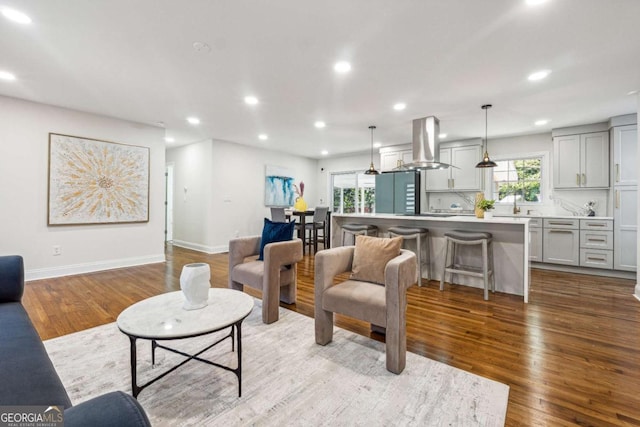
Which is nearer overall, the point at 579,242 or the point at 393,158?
the point at 579,242

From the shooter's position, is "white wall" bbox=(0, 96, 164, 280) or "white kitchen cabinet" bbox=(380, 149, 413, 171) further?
"white kitchen cabinet" bbox=(380, 149, 413, 171)

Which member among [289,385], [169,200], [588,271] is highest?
[169,200]

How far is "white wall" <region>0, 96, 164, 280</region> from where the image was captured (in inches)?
150

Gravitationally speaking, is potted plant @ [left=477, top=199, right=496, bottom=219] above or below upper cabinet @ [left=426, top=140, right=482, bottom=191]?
below

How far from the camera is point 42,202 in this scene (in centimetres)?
405

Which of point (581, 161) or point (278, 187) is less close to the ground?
point (581, 161)

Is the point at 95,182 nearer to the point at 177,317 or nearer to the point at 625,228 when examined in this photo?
the point at 177,317

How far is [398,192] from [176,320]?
5.35 meters

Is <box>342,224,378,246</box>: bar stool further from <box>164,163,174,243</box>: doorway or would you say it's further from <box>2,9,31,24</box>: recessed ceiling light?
<box>164,163,174,243</box>: doorway

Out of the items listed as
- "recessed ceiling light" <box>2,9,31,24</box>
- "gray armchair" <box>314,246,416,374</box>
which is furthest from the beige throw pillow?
"recessed ceiling light" <box>2,9,31,24</box>

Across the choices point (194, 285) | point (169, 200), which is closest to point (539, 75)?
point (194, 285)

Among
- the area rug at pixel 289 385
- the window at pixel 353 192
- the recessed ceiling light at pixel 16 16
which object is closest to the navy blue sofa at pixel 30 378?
the area rug at pixel 289 385

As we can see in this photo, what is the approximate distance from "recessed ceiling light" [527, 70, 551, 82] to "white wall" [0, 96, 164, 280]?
18.6ft

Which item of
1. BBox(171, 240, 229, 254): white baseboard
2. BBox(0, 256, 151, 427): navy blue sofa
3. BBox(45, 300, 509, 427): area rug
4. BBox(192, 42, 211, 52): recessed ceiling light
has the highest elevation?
BBox(192, 42, 211, 52): recessed ceiling light
